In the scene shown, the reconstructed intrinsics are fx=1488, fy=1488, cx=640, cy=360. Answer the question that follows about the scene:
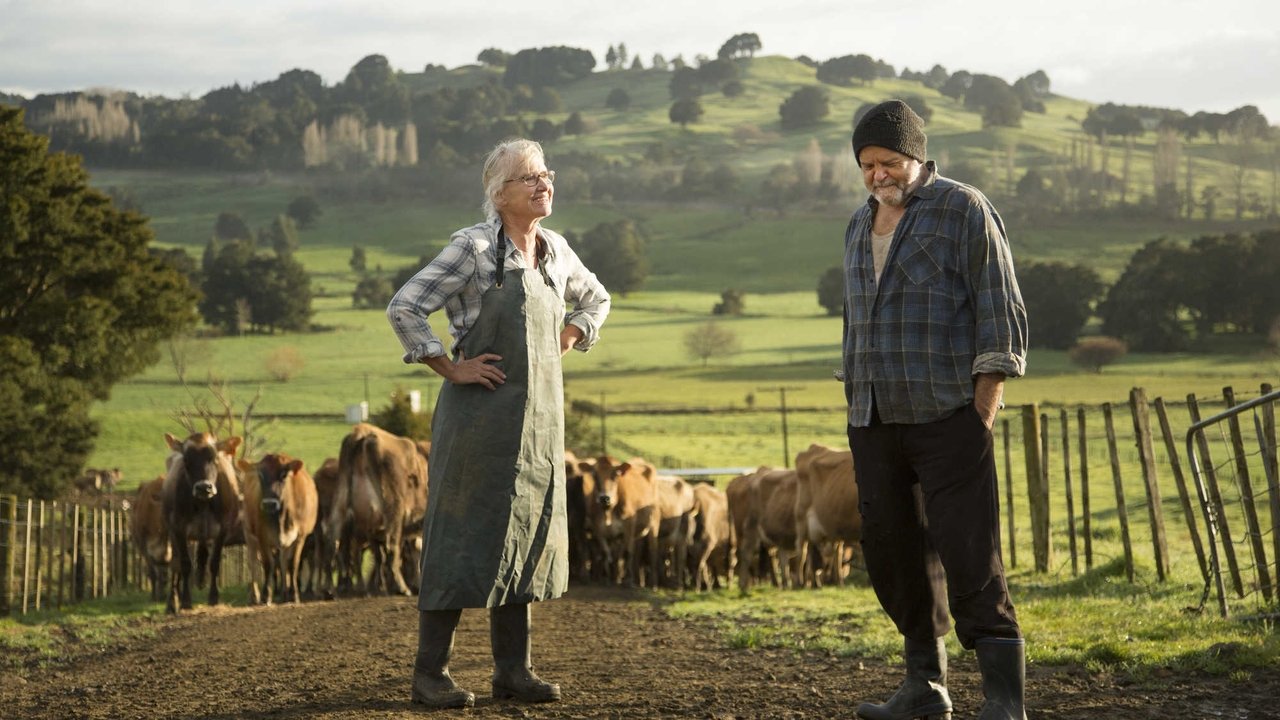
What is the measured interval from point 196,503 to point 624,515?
6017mm

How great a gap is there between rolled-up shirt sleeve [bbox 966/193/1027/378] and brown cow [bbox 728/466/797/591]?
45.3 feet

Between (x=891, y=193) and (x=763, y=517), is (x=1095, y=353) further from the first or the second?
(x=891, y=193)

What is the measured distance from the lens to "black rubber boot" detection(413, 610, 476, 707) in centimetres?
674

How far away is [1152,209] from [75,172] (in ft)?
430

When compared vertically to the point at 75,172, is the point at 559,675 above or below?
below

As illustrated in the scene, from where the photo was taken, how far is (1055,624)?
1009cm

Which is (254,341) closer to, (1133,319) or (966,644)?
(1133,319)

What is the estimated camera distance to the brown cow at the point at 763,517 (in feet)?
65.0

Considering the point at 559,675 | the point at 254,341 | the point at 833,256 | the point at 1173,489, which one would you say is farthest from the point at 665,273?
the point at 559,675

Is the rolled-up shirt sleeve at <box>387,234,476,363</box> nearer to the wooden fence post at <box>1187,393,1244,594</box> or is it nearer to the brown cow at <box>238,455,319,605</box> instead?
the wooden fence post at <box>1187,393,1244,594</box>

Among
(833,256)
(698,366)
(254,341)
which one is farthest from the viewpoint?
(833,256)

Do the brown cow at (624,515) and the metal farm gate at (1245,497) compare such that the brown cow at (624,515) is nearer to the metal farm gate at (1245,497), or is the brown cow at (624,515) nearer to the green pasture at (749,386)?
the green pasture at (749,386)

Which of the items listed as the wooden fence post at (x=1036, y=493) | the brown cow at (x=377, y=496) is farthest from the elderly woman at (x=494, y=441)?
the brown cow at (x=377, y=496)

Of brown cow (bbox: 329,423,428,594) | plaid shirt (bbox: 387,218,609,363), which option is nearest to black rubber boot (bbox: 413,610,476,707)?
plaid shirt (bbox: 387,218,609,363)
